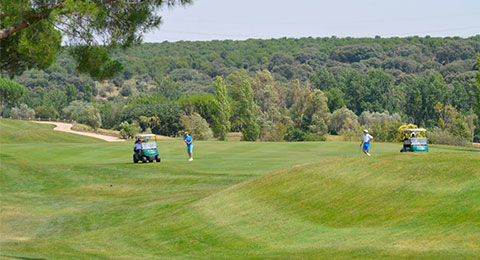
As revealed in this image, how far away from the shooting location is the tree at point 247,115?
411 feet

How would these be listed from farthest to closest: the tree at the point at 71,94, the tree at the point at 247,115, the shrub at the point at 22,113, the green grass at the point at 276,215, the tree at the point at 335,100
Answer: the tree at the point at 71,94 → the shrub at the point at 22,113 → the tree at the point at 335,100 → the tree at the point at 247,115 → the green grass at the point at 276,215

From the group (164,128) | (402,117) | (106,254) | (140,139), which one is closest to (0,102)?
(164,128)

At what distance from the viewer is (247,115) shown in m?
128

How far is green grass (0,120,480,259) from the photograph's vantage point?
16.4 meters

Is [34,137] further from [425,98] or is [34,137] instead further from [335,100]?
[425,98]

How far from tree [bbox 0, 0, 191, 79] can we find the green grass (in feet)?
19.0

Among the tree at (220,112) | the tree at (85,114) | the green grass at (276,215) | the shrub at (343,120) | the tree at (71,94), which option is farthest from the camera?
the tree at (71,94)

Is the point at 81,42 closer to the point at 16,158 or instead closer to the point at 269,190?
the point at 269,190

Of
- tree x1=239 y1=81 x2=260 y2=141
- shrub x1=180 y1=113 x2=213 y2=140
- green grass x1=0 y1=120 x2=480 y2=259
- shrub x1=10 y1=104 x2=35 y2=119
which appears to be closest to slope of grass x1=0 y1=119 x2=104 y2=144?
shrub x1=180 y1=113 x2=213 y2=140

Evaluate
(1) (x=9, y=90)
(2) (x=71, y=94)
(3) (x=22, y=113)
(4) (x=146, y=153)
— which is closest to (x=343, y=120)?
(1) (x=9, y=90)

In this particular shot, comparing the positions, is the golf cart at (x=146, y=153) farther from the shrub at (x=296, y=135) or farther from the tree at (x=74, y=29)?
the shrub at (x=296, y=135)

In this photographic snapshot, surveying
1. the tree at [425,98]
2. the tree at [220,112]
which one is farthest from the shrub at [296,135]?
the tree at [425,98]

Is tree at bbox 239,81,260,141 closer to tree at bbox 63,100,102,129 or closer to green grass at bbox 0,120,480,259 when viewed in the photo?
tree at bbox 63,100,102,129

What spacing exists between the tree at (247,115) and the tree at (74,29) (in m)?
104
